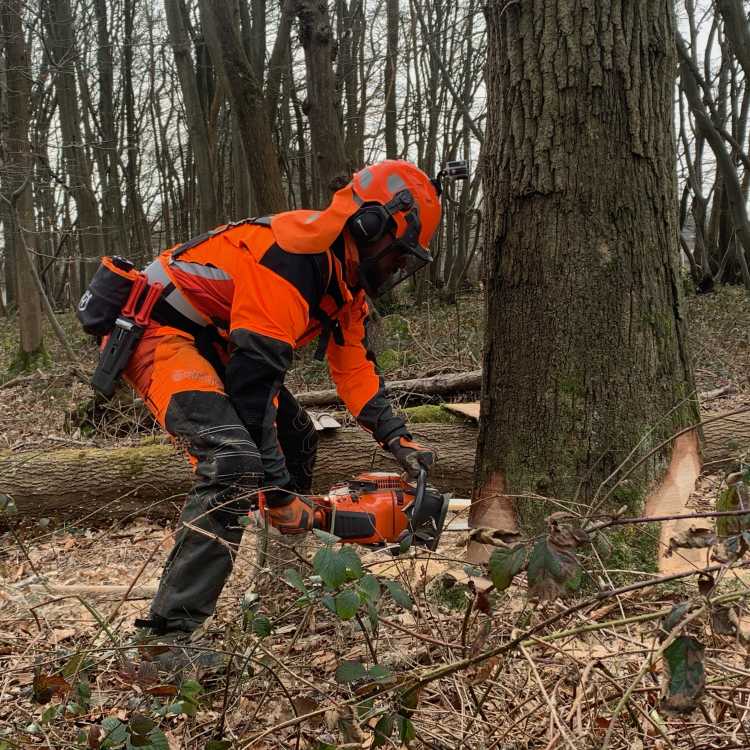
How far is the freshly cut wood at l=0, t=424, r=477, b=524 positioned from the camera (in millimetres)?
4617

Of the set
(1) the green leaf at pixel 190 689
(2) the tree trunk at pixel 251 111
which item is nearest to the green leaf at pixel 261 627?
(1) the green leaf at pixel 190 689

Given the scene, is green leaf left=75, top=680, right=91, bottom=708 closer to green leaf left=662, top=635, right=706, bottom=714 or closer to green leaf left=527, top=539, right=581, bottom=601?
green leaf left=527, top=539, right=581, bottom=601

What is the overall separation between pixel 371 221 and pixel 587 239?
89 cm

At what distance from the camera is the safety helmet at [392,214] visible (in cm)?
286

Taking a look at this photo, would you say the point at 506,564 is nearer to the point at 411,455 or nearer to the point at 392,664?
the point at 392,664

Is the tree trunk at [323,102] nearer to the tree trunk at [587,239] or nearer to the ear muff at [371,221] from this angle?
the ear muff at [371,221]

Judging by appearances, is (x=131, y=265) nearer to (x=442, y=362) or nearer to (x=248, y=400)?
(x=248, y=400)

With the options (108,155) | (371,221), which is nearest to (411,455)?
(371,221)

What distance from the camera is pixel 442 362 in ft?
24.5

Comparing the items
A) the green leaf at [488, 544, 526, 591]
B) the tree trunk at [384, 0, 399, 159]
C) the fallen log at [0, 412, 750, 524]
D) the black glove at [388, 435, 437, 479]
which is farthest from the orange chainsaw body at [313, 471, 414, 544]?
the tree trunk at [384, 0, 399, 159]

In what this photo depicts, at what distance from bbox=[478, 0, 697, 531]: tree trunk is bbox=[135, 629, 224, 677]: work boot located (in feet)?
3.69

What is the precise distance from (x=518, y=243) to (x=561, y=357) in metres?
0.48

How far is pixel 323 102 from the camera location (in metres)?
7.06

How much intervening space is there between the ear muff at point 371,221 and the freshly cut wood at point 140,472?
2128 mm
